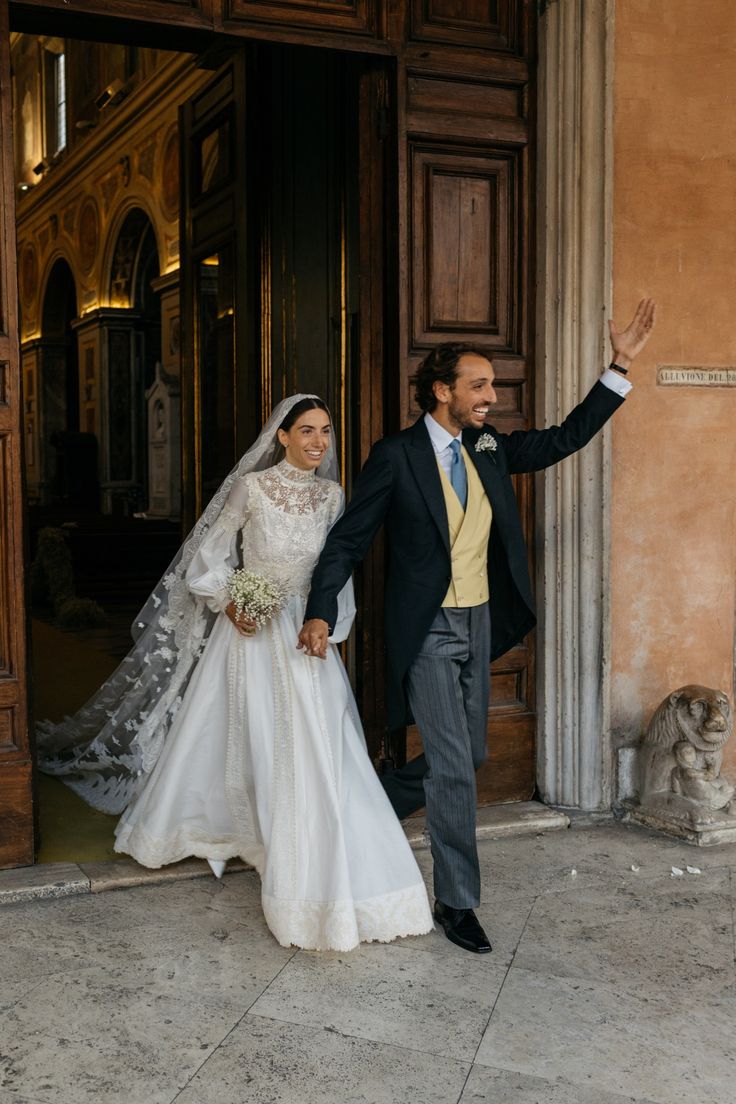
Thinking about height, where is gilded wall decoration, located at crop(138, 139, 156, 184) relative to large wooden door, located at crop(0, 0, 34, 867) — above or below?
above

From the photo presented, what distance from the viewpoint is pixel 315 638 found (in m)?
3.68

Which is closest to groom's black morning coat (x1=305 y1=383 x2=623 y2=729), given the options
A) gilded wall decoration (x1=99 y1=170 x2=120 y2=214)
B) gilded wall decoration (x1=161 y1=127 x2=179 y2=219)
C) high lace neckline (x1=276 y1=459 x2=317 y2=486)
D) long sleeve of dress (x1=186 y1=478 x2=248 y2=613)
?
high lace neckline (x1=276 y1=459 x2=317 y2=486)

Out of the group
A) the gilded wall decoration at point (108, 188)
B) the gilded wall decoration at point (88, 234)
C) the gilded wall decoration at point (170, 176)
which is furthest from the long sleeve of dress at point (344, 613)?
the gilded wall decoration at point (88, 234)

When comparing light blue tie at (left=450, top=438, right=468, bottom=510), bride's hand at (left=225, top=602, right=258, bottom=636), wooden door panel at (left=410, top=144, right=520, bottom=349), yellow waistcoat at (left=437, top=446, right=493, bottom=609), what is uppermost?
wooden door panel at (left=410, top=144, right=520, bottom=349)

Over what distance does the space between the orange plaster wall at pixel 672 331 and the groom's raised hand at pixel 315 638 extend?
176 cm

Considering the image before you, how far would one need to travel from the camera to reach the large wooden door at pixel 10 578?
166 inches

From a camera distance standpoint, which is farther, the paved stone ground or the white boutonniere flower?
the white boutonniere flower

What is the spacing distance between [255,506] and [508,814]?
1.72 m

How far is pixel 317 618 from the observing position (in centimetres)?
373

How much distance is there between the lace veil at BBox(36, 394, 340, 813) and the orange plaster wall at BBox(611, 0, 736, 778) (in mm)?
1420

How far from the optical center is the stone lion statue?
4.68 m

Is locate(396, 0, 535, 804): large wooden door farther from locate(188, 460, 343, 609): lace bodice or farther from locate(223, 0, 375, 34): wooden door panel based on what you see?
locate(188, 460, 343, 609): lace bodice

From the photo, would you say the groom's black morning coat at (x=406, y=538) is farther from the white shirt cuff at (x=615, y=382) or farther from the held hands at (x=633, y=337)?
the held hands at (x=633, y=337)

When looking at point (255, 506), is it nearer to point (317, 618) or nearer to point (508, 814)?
point (317, 618)
